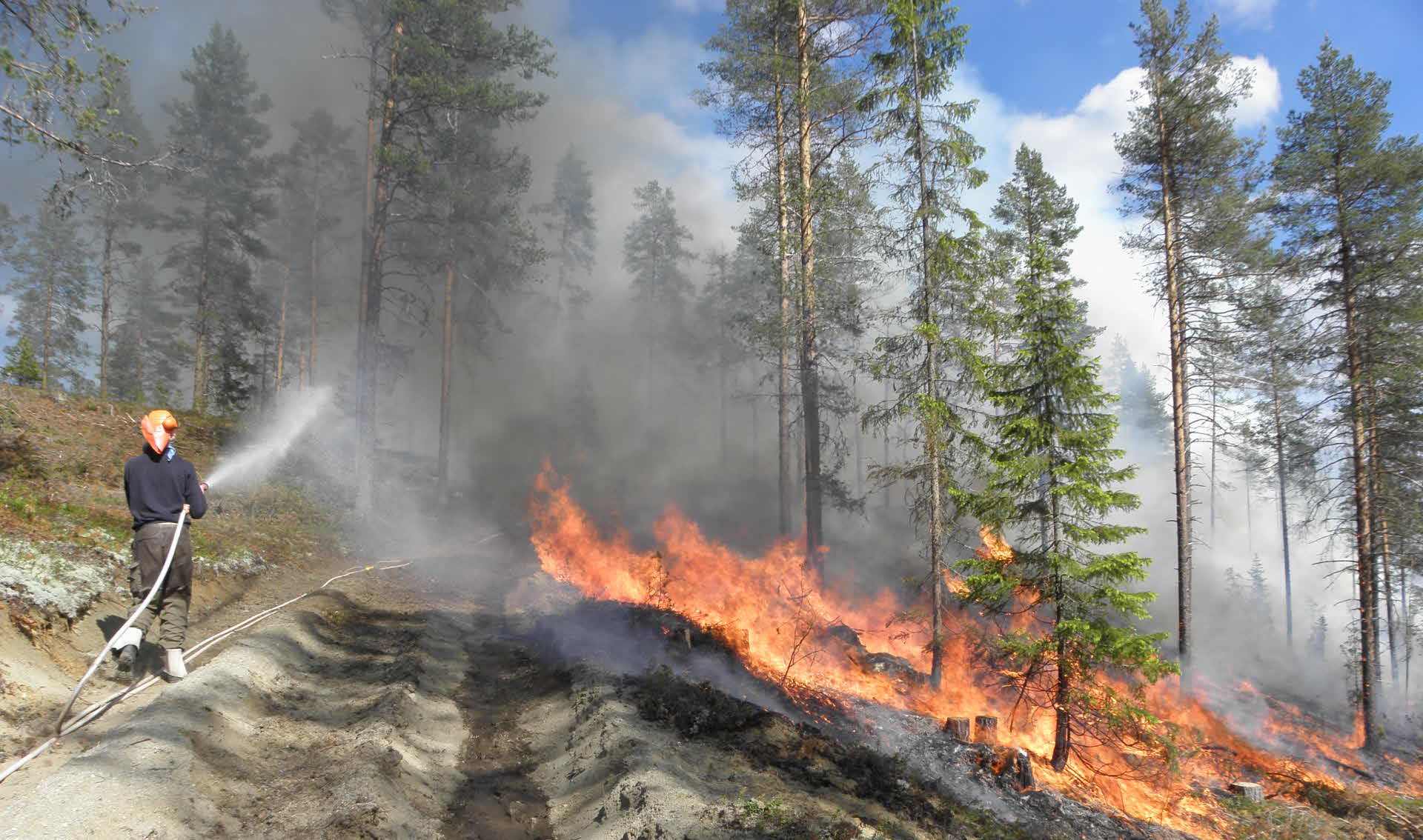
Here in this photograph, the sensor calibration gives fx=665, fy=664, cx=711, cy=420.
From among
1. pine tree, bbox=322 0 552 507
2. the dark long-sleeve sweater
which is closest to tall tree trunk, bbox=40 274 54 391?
pine tree, bbox=322 0 552 507

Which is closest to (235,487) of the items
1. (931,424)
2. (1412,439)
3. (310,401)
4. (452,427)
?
(310,401)

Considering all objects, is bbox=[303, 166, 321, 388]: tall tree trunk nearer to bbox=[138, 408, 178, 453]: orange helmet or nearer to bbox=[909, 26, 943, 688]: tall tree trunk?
bbox=[138, 408, 178, 453]: orange helmet

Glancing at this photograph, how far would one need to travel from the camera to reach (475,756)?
715 centimetres

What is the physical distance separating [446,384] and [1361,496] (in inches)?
1247

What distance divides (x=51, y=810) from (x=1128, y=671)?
501 inches

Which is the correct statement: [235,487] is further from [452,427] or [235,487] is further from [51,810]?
[452,427]

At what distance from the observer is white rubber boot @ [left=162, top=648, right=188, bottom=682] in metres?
6.86

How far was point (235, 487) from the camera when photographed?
18.0m

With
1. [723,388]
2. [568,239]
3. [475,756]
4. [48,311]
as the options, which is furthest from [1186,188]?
[48,311]

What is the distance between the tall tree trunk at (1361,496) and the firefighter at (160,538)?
24004mm

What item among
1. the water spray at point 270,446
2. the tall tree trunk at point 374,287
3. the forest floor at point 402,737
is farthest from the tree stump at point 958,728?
the water spray at point 270,446

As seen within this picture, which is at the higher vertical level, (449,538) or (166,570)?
(166,570)

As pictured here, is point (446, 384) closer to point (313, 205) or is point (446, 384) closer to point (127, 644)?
point (313, 205)

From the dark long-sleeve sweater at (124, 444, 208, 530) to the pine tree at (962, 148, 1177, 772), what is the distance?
11003mm
